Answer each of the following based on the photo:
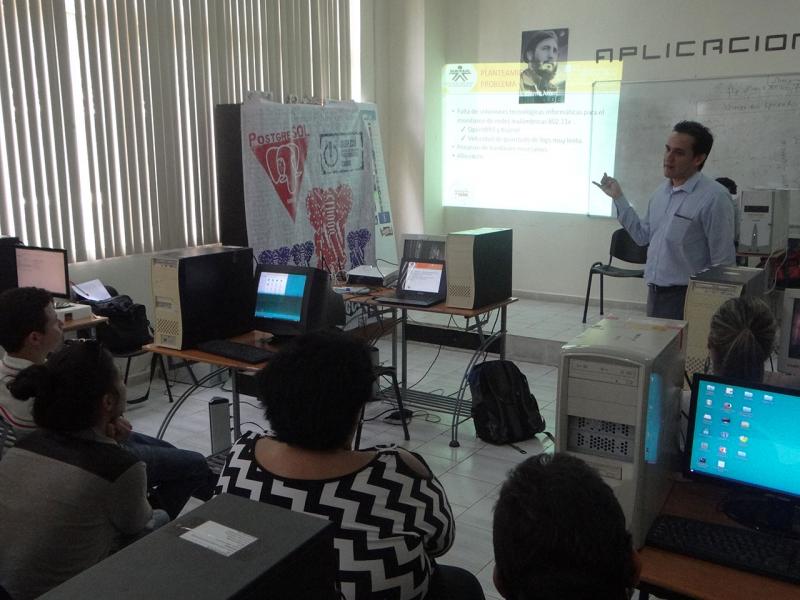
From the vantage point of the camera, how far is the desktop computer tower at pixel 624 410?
1553 millimetres

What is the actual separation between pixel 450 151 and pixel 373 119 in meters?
1.30

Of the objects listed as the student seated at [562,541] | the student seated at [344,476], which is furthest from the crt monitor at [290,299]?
the student seated at [562,541]

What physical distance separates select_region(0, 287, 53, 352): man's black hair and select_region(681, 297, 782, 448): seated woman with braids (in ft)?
7.48

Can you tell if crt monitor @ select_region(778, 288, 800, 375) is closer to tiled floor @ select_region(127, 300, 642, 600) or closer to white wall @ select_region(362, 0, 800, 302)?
tiled floor @ select_region(127, 300, 642, 600)

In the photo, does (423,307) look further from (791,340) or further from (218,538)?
(218,538)

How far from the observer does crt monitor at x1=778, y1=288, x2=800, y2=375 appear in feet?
7.57

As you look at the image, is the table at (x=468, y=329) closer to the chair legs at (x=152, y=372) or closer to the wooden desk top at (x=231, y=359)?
the wooden desk top at (x=231, y=359)

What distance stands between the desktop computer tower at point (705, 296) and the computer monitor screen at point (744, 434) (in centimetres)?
85

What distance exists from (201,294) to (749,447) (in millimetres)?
2478

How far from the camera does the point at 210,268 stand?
11.4 feet

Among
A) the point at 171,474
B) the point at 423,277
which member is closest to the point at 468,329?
the point at 423,277

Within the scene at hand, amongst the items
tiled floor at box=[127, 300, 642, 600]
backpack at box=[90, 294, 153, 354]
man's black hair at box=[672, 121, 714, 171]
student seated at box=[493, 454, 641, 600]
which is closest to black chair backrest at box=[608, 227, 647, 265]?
tiled floor at box=[127, 300, 642, 600]

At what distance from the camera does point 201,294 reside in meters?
3.43

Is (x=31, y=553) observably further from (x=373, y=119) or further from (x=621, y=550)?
(x=373, y=119)
